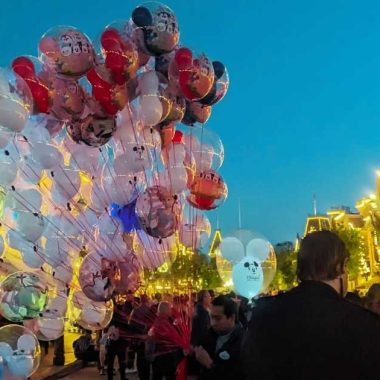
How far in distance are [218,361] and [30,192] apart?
5.50 metres

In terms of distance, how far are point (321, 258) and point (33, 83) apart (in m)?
6.24

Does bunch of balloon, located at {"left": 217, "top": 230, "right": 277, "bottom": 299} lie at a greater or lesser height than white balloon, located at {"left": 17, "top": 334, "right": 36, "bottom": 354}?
greater

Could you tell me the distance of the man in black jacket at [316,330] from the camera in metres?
2.43

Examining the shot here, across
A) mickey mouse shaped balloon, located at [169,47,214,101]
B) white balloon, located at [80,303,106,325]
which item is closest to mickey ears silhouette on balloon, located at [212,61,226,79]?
mickey mouse shaped balloon, located at [169,47,214,101]

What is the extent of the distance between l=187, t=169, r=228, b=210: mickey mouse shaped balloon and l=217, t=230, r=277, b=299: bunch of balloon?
4.51ft

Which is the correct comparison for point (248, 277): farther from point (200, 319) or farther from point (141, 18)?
point (141, 18)

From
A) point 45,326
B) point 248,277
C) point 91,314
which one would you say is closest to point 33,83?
point 45,326

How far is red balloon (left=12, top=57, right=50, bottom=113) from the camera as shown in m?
8.12

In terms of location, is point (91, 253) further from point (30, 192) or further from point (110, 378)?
point (110, 378)

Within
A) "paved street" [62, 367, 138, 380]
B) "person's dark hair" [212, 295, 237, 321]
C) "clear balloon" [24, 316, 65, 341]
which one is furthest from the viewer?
"paved street" [62, 367, 138, 380]

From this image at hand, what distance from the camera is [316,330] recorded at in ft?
8.18

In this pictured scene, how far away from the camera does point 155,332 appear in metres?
8.12

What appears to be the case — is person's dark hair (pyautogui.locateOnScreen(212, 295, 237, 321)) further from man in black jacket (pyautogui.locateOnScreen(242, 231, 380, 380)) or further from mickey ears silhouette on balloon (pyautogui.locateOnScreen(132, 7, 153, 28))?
mickey ears silhouette on balloon (pyautogui.locateOnScreen(132, 7, 153, 28))

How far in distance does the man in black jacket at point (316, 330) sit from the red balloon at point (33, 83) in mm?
6079
